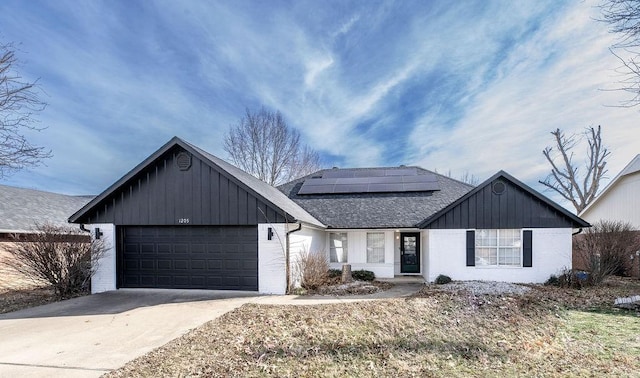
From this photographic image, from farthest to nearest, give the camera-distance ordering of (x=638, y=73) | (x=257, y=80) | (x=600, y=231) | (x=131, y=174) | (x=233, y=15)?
1. (x=257, y=80)
2. (x=600, y=231)
3. (x=233, y=15)
4. (x=131, y=174)
5. (x=638, y=73)

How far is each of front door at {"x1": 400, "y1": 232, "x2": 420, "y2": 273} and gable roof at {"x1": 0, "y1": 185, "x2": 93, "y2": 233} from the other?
15.7m

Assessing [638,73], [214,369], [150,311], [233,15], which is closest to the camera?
[214,369]

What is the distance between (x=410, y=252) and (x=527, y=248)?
4921 mm

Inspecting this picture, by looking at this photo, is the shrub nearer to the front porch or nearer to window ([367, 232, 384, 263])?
the front porch

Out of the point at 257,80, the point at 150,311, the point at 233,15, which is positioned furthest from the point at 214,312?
the point at 257,80

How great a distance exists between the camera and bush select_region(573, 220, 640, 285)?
39.5ft

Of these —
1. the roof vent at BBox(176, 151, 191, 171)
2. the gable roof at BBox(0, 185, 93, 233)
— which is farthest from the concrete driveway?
the gable roof at BBox(0, 185, 93, 233)

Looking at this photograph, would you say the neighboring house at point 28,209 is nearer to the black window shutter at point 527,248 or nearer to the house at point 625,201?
the black window shutter at point 527,248

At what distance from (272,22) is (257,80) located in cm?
562

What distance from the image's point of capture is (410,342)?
600 cm

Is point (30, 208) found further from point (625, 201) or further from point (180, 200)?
point (625, 201)

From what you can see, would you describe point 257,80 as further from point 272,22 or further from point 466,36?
point 466,36

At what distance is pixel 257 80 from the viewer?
18.6 metres

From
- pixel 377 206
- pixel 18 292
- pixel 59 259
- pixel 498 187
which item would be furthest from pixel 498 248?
pixel 18 292
